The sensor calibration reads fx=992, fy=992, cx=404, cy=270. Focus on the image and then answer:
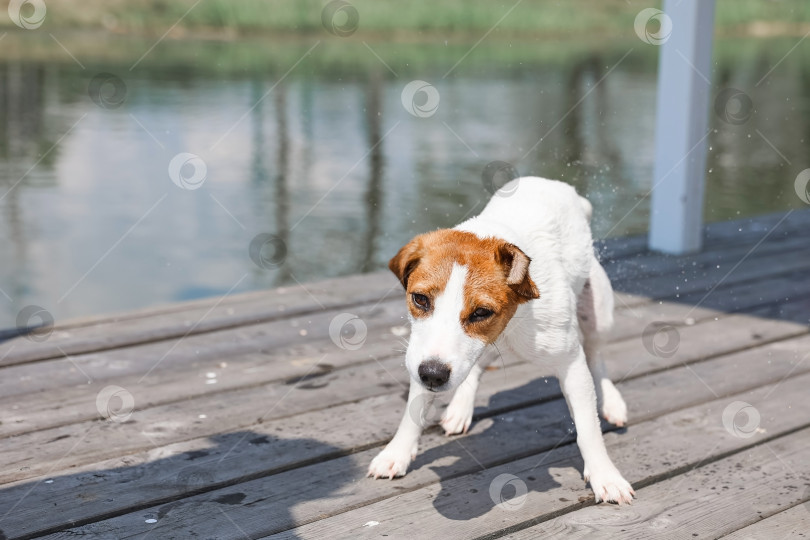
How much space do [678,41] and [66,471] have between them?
4.49 metres

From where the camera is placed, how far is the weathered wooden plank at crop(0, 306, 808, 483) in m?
3.39

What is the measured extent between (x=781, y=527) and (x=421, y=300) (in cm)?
133

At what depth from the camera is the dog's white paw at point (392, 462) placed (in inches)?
130

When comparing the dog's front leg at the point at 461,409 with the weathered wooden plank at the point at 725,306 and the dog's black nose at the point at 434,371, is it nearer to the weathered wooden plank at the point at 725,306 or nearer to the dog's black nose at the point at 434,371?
the dog's black nose at the point at 434,371

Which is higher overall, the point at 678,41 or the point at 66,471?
the point at 678,41

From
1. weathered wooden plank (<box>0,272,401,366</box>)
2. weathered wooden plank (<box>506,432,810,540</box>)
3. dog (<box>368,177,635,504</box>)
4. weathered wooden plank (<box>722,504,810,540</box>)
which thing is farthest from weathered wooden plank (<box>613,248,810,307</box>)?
weathered wooden plank (<box>722,504,810,540</box>)

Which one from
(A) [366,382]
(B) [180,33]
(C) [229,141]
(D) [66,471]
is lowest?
(D) [66,471]

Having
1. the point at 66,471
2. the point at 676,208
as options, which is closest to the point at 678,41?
the point at 676,208

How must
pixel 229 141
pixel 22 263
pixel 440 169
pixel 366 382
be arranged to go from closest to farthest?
1. pixel 366 382
2. pixel 22 263
3. pixel 440 169
4. pixel 229 141

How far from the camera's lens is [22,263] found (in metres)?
7.90

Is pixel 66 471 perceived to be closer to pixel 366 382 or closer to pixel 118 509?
pixel 118 509

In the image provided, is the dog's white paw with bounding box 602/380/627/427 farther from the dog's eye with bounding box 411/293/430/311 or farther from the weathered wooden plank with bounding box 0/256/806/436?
the dog's eye with bounding box 411/293/430/311

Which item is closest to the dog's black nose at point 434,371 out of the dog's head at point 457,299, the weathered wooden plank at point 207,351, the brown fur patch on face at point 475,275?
the dog's head at point 457,299

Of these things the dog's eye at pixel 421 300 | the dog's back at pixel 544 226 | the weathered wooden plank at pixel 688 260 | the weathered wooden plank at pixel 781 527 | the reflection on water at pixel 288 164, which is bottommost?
the weathered wooden plank at pixel 781 527
